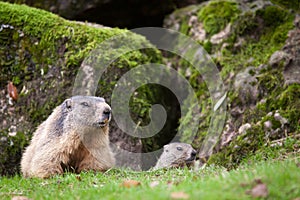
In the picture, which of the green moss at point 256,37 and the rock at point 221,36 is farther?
the rock at point 221,36

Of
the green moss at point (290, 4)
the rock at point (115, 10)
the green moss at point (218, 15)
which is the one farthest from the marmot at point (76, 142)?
the green moss at point (290, 4)

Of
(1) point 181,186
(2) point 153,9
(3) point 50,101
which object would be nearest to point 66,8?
(2) point 153,9

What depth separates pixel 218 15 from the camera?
442 inches

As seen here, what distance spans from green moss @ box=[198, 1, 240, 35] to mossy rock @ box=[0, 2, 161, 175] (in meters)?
1.93

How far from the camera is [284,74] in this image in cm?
914

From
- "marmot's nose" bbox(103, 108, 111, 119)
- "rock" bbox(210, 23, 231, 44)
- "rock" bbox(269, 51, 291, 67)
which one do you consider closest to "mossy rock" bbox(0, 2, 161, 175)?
"rock" bbox(210, 23, 231, 44)

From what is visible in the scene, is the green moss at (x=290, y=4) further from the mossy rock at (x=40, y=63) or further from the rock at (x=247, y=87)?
the mossy rock at (x=40, y=63)

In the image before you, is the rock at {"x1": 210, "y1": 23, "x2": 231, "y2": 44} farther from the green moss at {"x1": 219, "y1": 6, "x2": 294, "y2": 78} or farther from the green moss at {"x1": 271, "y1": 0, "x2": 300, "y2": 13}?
the green moss at {"x1": 271, "y1": 0, "x2": 300, "y2": 13}

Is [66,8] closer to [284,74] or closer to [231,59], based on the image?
[231,59]

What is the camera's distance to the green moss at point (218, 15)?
11.1m

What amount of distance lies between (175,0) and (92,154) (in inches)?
254

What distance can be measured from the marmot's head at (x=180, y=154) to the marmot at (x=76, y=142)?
136 cm

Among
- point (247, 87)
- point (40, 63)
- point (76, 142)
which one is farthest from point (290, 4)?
point (76, 142)

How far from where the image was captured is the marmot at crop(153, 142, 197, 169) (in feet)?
29.0
